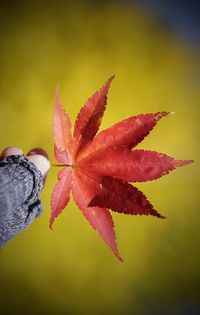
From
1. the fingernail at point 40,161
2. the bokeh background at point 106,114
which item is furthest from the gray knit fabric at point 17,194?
the bokeh background at point 106,114

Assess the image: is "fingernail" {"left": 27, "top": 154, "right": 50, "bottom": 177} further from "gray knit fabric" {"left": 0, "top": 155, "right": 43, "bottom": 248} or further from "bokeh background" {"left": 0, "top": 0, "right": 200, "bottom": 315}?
"bokeh background" {"left": 0, "top": 0, "right": 200, "bottom": 315}

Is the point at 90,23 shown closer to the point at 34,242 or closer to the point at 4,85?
the point at 4,85

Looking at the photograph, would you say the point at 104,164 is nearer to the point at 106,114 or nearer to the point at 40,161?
the point at 40,161

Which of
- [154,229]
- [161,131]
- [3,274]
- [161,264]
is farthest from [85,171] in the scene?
[3,274]

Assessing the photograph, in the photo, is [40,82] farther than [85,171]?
Yes

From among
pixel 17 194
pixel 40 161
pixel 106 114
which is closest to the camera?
pixel 17 194

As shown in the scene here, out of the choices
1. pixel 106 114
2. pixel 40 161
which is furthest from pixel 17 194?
pixel 106 114
